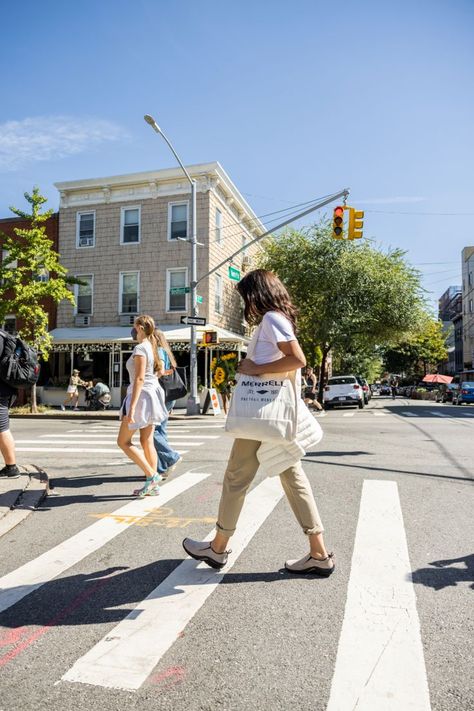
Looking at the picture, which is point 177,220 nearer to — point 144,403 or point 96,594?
point 144,403

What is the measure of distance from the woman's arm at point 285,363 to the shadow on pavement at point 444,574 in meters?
1.57

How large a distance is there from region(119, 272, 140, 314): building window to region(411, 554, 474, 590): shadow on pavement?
2340cm

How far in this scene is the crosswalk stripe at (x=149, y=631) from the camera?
2.36 meters

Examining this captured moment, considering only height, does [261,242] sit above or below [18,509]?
above

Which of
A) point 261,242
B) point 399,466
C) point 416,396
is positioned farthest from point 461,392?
point 399,466

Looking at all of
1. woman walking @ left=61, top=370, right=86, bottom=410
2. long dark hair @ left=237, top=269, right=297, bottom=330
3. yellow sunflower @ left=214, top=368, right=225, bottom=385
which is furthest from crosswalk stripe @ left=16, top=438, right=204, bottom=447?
woman walking @ left=61, top=370, right=86, bottom=410

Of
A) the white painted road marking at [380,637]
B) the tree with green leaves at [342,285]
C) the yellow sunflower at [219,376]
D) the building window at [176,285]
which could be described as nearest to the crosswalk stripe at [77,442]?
the white painted road marking at [380,637]

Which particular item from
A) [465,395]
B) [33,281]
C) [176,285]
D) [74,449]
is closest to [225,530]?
[74,449]

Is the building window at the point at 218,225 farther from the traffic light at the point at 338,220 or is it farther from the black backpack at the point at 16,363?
the black backpack at the point at 16,363

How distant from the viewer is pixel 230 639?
2656 millimetres

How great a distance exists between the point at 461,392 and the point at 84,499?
34634mm

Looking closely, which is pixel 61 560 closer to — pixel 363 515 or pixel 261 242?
pixel 363 515

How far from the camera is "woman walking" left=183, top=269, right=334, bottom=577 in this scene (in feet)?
11.1

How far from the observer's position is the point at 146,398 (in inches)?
226
